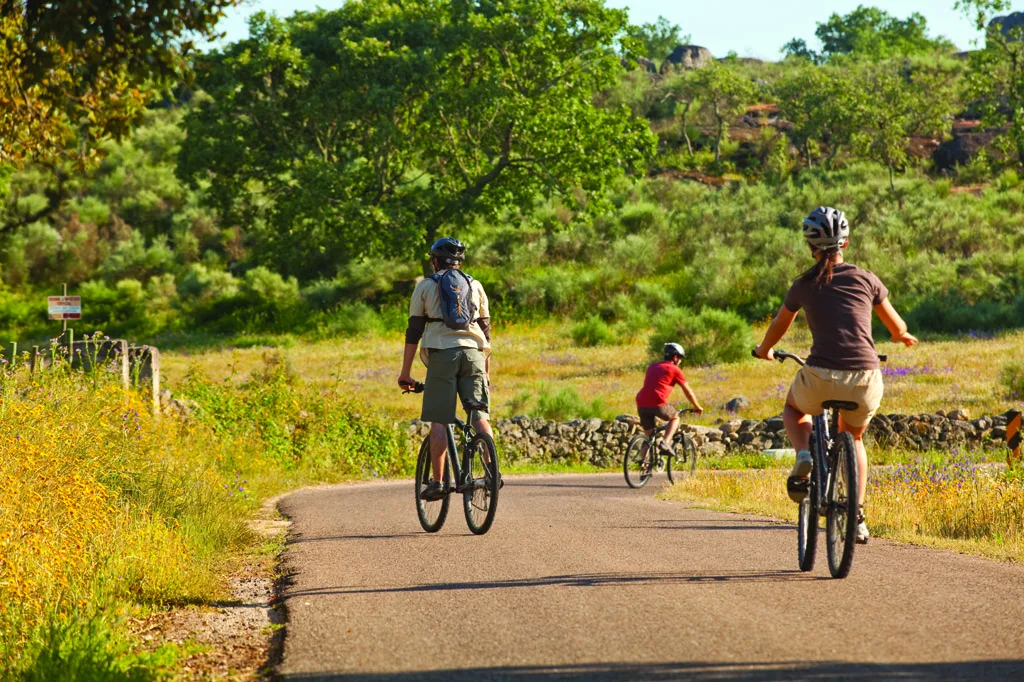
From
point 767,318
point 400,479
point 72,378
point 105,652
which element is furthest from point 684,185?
point 105,652

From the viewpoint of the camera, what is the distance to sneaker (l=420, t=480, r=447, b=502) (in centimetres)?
870

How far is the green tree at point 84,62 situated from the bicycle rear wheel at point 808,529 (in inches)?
189

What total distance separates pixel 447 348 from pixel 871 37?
5525 inches

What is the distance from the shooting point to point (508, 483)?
1767 centimetres

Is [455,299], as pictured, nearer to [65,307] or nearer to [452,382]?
[452,382]

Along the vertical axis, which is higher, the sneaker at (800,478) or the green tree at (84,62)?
the green tree at (84,62)

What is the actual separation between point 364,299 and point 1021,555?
42.3 meters

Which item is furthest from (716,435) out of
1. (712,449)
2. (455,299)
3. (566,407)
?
(455,299)

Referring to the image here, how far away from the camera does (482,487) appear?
8.52 meters

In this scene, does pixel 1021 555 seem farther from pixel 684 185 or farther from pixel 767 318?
pixel 684 185

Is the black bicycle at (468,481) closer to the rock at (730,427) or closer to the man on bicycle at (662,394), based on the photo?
the man on bicycle at (662,394)

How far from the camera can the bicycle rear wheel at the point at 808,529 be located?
6.70 m

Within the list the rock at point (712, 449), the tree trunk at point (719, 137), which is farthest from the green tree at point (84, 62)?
the tree trunk at point (719, 137)

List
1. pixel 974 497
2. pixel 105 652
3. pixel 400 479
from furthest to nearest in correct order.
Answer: pixel 400 479 → pixel 974 497 → pixel 105 652
